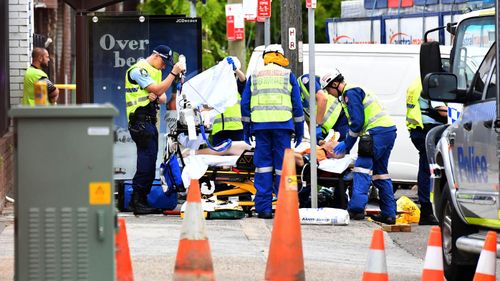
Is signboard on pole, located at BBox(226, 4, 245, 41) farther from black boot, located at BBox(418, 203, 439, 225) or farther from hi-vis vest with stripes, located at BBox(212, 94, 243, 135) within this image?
black boot, located at BBox(418, 203, 439, 225)

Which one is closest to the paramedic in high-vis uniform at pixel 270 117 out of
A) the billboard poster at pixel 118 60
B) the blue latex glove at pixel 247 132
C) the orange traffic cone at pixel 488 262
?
the blue latex glove at pixel 247 132

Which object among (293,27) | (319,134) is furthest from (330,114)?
(293,27)

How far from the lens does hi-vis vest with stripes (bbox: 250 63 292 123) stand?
1473 cm

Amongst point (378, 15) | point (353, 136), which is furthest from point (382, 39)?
point (353, 136)

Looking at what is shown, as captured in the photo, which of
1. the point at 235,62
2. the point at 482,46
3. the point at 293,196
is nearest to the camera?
the point at 293,196

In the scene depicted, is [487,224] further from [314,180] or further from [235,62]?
[235,62]

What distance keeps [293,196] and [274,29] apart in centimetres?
3833

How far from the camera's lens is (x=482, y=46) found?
36.5 feet

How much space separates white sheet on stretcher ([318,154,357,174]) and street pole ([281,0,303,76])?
15.7 ft

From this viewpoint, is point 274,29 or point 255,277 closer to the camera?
point 255,277

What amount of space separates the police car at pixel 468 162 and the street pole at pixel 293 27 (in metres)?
9.34

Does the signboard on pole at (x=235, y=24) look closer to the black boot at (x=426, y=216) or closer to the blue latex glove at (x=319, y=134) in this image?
the blue latex glove at (x=319, y=134)

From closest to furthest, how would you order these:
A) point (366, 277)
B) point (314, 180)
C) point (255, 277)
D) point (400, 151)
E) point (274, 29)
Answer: point (366, 277)
point (255, 277)
point (314, 180)
point (400, 151)
point (274, 29)

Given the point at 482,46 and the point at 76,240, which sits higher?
the point at 482,46
